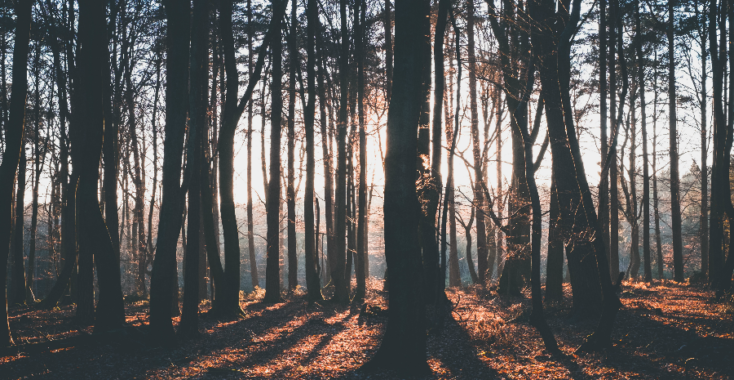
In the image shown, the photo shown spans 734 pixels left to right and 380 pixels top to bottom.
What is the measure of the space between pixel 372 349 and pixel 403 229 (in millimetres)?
3205

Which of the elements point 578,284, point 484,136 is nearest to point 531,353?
point 578,284

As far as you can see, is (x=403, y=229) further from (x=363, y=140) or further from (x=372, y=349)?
(x=363, y=140)

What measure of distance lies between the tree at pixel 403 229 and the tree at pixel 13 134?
6.12m

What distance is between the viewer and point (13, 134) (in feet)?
22.3

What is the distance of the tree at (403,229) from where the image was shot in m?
5.42

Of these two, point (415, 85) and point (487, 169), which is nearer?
point (415, 85)

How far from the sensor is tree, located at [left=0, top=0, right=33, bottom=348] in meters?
6.67

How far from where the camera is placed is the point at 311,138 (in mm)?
12680

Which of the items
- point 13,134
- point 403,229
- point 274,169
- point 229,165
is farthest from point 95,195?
point 274,169

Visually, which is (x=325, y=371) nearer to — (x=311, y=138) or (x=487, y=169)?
(x=311, y=138)

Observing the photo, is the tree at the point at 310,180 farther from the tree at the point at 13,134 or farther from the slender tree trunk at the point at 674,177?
the slender tree trunk at the point at 674,177

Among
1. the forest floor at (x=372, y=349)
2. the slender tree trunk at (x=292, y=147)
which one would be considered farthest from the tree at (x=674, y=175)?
the slender tree trunk at (x=292, y=147)

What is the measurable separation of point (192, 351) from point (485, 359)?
4886 millimetres

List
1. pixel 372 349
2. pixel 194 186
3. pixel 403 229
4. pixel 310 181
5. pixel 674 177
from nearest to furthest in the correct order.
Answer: pixel 403 229
pixel 372 349
pixel 194 186
pixel 310 181
pixel 674 177
